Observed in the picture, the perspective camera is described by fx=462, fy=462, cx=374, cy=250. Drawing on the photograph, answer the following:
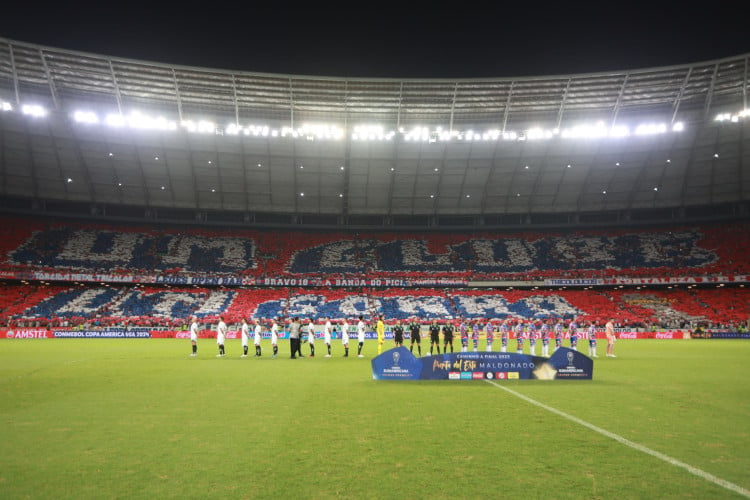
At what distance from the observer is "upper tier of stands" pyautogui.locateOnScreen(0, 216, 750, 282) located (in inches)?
2031

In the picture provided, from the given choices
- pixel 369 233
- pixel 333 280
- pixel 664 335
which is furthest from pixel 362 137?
pixel 664 335

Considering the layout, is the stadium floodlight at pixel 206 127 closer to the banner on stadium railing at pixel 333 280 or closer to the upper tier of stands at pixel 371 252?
the banner on stadium railing at pixel 333 280

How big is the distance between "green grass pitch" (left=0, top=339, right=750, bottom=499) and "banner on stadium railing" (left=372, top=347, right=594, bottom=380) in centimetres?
47

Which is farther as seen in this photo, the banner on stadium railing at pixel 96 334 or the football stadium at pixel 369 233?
the banner on stadium railing at pixel 96 334

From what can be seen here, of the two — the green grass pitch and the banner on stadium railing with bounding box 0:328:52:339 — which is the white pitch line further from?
the banner on stadium railing with bounding box 0:328:52:339

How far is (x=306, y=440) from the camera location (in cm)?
745

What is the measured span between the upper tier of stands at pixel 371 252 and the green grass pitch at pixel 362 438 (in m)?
41.6

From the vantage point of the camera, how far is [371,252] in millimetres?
59781

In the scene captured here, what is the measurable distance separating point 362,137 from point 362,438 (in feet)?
133

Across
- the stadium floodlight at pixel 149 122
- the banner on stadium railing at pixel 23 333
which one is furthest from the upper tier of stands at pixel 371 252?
the stadium floodlight at pixel 149 122

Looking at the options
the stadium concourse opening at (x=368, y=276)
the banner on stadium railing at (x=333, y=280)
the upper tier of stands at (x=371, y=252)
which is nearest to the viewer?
the stadium concourse opening at (x=368, y=276)

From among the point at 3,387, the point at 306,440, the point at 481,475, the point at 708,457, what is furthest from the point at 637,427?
the point at 3,387

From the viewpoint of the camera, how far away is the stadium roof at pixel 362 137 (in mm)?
43000

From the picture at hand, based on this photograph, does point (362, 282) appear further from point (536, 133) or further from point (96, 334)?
point (96, 334)
